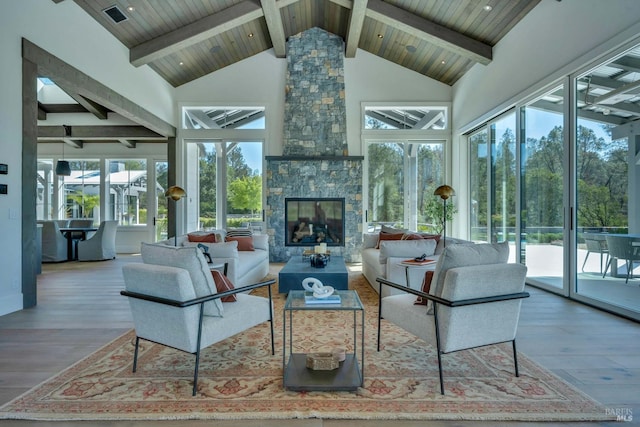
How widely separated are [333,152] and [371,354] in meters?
5.75

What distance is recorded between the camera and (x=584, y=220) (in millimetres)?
4109

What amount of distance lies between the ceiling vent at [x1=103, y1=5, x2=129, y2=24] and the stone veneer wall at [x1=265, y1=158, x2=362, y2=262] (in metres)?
3.59

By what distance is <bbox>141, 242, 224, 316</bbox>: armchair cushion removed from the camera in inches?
85.8

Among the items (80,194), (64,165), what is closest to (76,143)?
(80,194)

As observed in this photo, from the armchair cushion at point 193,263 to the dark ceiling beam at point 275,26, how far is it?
5.26 meters

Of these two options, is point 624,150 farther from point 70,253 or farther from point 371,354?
point 70,253

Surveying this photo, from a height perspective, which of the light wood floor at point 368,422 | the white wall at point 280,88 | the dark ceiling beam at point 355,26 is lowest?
the light wood floor at point 368,422

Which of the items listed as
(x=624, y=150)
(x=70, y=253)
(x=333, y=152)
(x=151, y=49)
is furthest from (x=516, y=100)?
(x=70, y=253)

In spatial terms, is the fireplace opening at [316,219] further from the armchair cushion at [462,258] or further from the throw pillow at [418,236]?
the armchair cushion at [462,258]

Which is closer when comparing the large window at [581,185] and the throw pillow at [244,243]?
the large window at [581,185]

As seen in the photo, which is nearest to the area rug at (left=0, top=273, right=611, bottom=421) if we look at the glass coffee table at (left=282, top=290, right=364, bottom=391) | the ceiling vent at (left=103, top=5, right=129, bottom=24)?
the glass coffee table at (left=282, top=290, right=364, bottom=391)

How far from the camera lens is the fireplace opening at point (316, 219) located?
7836 millimetres

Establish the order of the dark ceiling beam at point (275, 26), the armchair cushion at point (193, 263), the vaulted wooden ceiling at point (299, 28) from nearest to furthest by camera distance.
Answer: the armchair cushion at point (193, 263)
the vaulted wooden ceiling at point (299, 28)
the dark ceiling beam at point (275, 26)

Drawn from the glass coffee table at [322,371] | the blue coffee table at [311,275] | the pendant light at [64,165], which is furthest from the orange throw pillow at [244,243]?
the pendant light at [64,165]
